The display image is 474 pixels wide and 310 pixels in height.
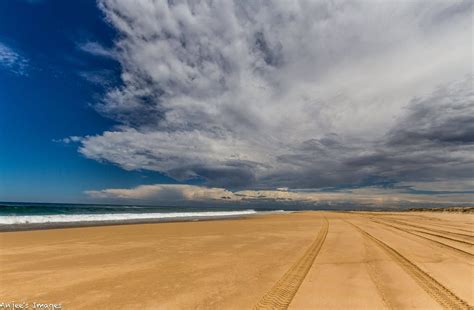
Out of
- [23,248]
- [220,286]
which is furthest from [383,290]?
[23,248]

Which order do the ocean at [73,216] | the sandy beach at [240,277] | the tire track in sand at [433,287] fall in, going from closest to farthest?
1. the tire track in sand at [433,287]
2. the sandy beach at [240,277]
3. the ocean at [73,216]

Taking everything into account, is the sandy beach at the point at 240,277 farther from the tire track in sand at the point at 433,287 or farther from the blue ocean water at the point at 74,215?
the blue ocean water at the point at 74,215

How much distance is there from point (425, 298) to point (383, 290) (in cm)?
79

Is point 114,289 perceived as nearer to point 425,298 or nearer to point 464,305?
point 425,298

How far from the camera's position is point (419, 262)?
903 cm

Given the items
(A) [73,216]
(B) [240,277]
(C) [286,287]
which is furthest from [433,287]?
(A) [73,216]

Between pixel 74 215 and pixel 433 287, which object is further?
pixel 74 215

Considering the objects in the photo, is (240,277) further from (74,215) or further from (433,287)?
(74,215)

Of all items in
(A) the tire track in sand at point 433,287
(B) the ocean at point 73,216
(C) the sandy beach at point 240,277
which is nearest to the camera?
(A) the tire track in sand at point 433,287

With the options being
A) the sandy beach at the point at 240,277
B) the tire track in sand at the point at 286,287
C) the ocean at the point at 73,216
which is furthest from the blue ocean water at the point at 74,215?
the tire track in sand at the point at 286,287

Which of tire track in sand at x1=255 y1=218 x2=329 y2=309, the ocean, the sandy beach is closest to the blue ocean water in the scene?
the ocean

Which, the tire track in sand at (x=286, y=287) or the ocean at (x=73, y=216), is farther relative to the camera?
the ocean at (x=73, y=216)

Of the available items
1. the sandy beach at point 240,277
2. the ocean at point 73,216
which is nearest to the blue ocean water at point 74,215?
the ocean at point 73,216

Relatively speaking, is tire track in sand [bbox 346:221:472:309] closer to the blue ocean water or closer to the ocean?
the ocean
